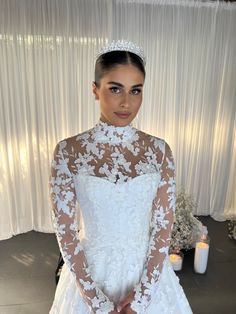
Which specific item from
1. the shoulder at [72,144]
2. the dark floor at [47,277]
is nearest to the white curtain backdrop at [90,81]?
the dark floor at [47,277]

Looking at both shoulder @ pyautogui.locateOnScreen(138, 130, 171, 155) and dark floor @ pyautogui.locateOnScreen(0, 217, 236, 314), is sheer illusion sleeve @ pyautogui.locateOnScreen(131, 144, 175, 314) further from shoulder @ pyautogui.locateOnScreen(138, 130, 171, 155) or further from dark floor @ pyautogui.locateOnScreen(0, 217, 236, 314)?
dark floor @ pyautogui.locateOnScreen(0, 217, 236, 314)

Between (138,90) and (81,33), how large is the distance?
6.92ft

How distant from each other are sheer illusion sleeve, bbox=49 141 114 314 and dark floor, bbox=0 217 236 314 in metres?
1.33

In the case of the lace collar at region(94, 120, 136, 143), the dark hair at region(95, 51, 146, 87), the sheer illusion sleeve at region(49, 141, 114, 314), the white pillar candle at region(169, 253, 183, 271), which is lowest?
the white pillar candle at region(169, 253, 183, 271)

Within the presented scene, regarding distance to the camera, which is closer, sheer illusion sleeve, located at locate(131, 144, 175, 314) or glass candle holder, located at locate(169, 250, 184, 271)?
sheer illusion sleeve, located at locate(131, 144, 175, 314)

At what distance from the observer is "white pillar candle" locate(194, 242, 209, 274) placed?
2514 mm

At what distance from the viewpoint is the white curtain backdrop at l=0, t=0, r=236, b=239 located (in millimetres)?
2891

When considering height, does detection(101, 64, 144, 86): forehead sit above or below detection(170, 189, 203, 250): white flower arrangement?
above

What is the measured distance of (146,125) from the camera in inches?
131

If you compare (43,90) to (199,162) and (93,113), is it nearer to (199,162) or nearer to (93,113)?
(93,113)

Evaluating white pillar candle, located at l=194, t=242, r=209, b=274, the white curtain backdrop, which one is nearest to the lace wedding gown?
white pillar candle, located at l=194, t=242, r=209, b=274

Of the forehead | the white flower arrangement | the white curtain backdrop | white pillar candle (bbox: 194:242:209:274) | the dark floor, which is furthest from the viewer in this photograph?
the white curtain backdrop

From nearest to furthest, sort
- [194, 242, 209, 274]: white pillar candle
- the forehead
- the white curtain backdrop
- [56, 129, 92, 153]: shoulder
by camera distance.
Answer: the forehead → [56, 129, 92, 153]: shoulder → [194, 242, 209, 274]: white pillar candle → the white curtain backdrop

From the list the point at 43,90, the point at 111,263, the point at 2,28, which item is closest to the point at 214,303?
the point at 111,263
